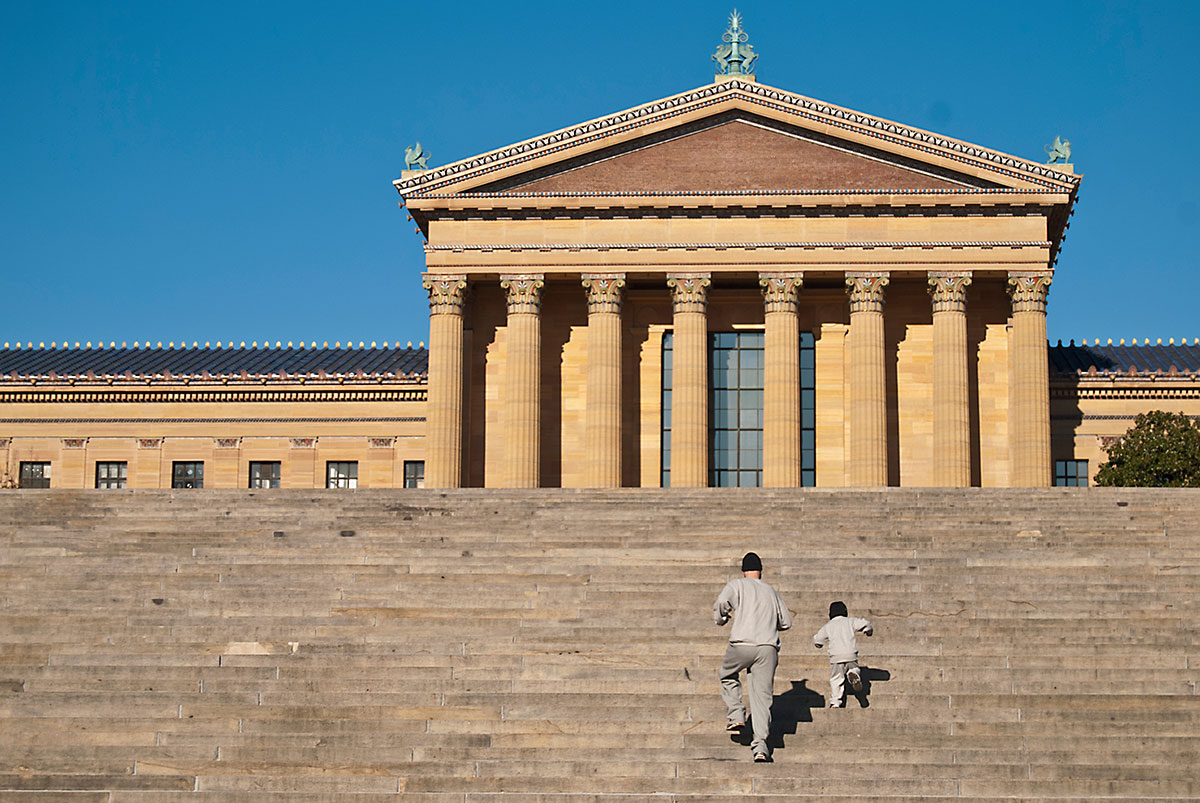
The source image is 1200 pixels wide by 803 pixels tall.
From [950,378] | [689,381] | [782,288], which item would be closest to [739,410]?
[689,381]

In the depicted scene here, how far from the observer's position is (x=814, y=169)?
4959cm

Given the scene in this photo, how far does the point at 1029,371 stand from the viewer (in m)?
48.8

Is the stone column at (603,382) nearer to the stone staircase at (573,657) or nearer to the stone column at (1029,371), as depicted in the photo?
the stone column at (1029,371)

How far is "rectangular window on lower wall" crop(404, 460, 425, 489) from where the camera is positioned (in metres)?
55.5

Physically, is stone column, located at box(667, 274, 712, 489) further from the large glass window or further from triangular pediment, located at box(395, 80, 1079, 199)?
triangular pediment, located at box(395, 80, 1079, 199)

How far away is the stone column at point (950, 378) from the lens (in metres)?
48.5

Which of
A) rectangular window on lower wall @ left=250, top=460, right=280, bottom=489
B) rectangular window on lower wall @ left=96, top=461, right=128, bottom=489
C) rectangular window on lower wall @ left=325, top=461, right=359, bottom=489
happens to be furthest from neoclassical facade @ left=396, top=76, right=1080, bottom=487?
rectangular window on lower wall @ left=96, top=461, right=128, bottom=489

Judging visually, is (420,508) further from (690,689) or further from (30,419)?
(30,419)

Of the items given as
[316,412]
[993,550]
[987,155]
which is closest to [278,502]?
[993,550]

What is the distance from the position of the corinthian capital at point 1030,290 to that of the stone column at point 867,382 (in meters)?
4.09

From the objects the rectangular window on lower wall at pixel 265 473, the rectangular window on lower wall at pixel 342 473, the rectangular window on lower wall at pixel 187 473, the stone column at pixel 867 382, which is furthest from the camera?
the rectangular window on lower wall at pixel 187 473

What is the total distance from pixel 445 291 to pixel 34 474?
58.7 feet

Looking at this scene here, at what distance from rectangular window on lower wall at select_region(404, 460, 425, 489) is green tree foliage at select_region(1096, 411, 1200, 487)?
23.0m

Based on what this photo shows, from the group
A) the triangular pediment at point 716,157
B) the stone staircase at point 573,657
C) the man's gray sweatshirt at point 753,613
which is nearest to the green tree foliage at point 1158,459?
the triangular pediment at point 716,157
